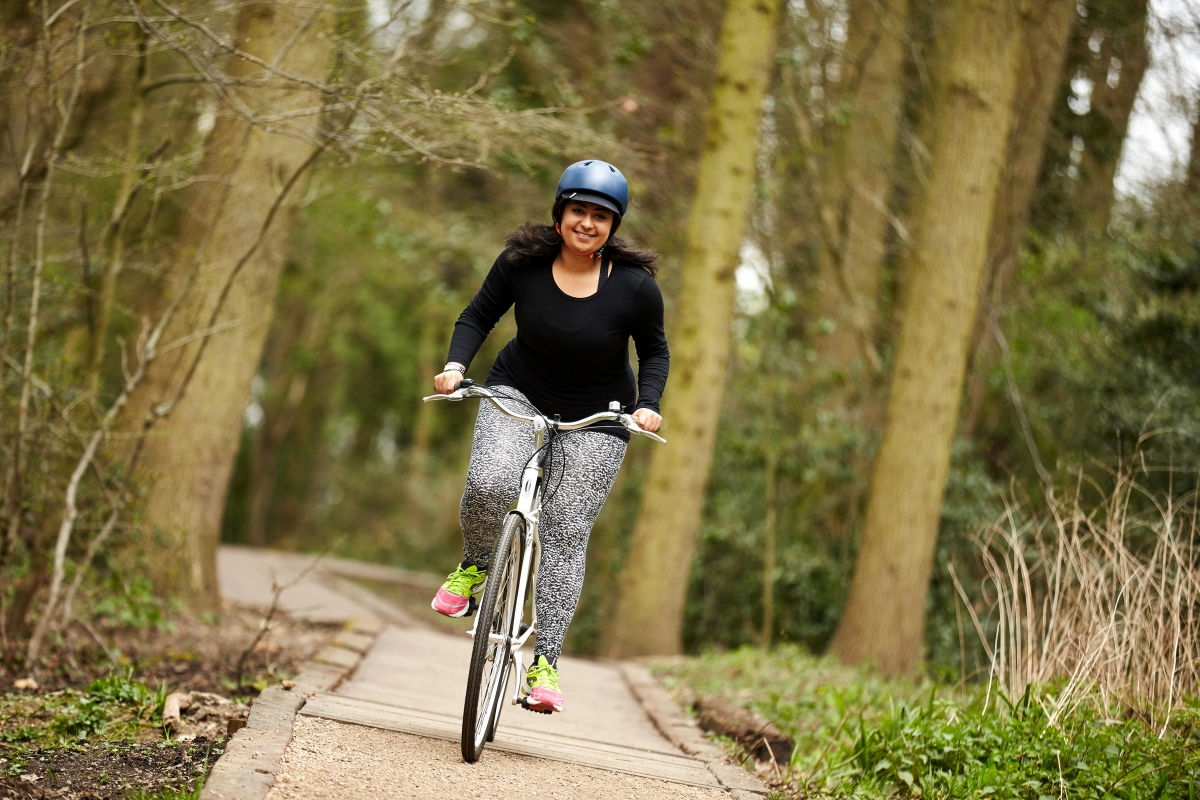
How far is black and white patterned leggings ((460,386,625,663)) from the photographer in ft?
13.4

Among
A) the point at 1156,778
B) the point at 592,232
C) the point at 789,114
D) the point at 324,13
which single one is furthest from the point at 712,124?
the point at 1156,778

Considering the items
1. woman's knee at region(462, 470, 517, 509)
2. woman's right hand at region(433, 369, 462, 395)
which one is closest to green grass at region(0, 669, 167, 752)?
woman's knee at region(462, 470, 517, 509)

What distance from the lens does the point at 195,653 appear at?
6176 mm

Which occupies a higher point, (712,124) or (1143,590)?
(712,124)

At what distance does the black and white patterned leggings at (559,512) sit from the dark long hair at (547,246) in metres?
0.52

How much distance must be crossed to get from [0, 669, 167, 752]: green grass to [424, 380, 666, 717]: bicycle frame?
1.42m

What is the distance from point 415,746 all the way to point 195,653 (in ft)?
9.23

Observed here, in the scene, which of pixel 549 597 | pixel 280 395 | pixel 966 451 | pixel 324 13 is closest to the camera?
pixel 549 597

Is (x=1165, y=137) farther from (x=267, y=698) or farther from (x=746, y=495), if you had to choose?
(x=267, y=698)

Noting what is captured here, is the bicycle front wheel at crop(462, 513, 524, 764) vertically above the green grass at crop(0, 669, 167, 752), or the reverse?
the bicycle front wheel at crop(462, 513, 524, 764)

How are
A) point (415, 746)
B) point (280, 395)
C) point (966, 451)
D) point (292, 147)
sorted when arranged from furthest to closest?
point (280, 395) < point (966, 451) < point (292, 147) < point (415, 746)

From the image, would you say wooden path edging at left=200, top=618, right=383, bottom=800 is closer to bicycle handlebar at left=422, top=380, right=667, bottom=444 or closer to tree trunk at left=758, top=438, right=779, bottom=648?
bicycle handlebar at left=422, top=380, right=667, bottom=444

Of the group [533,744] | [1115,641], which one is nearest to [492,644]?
[533,744]

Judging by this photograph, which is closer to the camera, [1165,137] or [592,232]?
[592,232]
